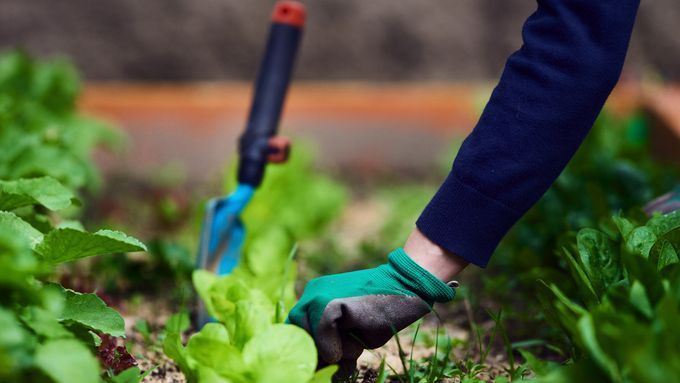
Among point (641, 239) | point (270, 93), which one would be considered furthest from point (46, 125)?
point (641, 239)

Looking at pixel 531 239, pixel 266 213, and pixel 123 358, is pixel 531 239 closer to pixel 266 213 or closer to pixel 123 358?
pixel 266 213

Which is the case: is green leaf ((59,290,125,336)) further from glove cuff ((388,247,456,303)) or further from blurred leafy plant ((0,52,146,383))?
glove cuff ((388,247,456,303))

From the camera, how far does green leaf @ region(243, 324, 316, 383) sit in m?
1.12

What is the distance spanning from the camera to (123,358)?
1.23 metres

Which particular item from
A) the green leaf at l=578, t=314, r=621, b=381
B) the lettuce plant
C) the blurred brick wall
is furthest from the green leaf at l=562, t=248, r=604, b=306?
the blurred brick wall

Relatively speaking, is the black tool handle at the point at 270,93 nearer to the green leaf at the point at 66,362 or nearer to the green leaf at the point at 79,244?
the green leaf at the point at 79,244

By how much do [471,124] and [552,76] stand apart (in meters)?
2.51

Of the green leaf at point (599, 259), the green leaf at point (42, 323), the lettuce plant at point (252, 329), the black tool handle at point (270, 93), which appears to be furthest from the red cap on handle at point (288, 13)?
the green leaf at point (42, 323)

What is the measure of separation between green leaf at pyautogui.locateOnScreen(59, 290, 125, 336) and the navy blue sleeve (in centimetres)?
44

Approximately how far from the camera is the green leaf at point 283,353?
1116 millimetres

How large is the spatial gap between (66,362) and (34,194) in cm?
44

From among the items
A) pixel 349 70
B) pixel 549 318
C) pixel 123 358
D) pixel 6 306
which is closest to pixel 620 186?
pixel 549 318

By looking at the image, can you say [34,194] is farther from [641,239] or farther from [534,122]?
[641,239]

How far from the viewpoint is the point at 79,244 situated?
3.79 feet
